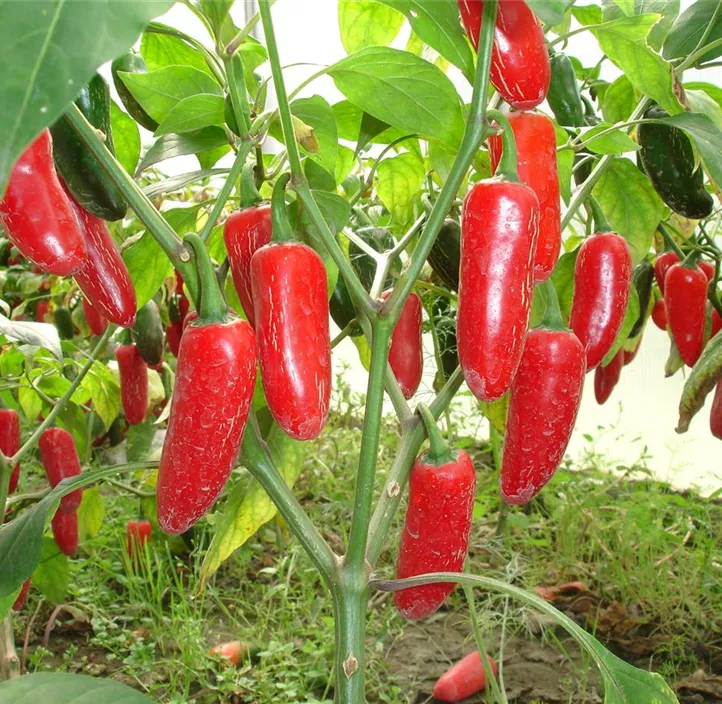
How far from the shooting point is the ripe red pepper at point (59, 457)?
1.19 meters

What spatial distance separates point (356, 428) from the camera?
2.80 m

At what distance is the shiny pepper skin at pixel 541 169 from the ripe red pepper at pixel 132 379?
2.57 ft

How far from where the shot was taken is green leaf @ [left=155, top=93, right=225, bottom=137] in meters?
0.56

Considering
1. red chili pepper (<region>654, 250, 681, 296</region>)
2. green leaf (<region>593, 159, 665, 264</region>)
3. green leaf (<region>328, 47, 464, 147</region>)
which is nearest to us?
green leaf (<region>328, 47, 464, 147</region>)

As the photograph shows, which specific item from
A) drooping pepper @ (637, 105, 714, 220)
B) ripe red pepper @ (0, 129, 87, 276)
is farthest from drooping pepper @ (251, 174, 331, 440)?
drooping pepper @ (637, 105, 714, 220)

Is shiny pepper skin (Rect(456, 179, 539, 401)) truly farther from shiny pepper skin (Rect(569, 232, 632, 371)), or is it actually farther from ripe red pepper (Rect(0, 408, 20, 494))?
ripe red pepper (Rect(0, 408, 20, 494))

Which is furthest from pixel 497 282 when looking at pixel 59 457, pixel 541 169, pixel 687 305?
pixel 59 457

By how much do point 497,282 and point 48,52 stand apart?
294 millimetres

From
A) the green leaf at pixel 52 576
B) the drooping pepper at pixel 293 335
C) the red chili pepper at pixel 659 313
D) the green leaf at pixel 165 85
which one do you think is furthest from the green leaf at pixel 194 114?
the red chili pepper at pixel 659 313

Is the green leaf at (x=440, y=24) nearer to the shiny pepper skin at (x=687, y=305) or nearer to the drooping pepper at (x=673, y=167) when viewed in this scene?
the drooping pepper at (x=673, y=167)

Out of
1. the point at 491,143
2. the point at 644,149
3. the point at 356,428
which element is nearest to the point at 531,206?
the point at 491,143

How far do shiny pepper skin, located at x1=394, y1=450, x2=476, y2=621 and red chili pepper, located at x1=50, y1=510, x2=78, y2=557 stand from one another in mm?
785

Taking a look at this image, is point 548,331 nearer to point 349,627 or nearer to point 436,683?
point 349,627

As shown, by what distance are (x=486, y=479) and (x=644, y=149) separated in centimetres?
153
